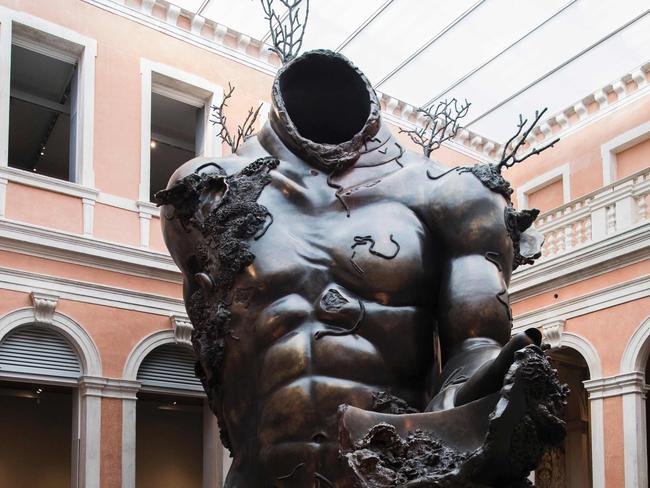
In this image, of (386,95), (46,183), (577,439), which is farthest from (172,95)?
(577,439)

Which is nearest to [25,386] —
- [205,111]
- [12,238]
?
[12,238]

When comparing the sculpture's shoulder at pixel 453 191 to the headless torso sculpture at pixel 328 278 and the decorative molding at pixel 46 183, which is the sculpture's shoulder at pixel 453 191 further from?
the decorative molding at pixel 46 183

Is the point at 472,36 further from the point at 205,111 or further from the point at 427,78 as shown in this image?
the point at 205,111

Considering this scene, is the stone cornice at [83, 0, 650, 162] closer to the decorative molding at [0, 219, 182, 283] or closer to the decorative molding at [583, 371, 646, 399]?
the decorative molding at [0, 219, 182, 283]

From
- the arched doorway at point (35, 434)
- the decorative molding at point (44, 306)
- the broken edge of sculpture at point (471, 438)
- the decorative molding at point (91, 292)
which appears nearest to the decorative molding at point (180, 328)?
A: the decorative molding at point (91, 292)

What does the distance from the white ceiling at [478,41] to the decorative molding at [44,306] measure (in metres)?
5.83

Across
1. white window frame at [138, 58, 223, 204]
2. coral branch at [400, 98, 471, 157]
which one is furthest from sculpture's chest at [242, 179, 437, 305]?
white window frame at [138, 58, 223, 204]

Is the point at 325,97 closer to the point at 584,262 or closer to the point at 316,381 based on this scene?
the point at 316,381

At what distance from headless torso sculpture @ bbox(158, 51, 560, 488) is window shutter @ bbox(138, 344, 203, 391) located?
42.9 feet

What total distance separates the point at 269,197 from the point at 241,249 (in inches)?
5.6

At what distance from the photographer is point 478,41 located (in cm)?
1773

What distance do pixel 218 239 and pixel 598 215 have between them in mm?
15123

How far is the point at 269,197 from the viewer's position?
179 cm

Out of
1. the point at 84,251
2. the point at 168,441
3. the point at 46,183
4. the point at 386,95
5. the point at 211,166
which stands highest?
the point at 386,95
